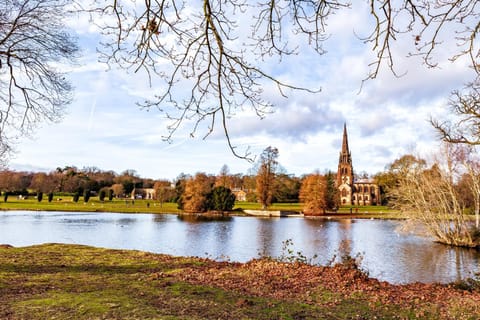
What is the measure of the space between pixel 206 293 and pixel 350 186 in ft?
309

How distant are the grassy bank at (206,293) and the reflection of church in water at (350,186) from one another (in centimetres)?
8838

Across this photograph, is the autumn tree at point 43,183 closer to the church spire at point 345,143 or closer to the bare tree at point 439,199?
the church spire at point 345,143

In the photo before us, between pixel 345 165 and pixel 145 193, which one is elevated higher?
pixel 345 165

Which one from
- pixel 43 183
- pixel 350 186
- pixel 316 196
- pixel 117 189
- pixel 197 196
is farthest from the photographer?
pixel 117 189

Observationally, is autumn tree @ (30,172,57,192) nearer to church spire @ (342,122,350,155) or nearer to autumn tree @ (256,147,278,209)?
autumn tree @ (256,147,278,209)

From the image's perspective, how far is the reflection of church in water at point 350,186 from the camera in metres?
96.0

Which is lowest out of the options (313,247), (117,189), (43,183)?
(313,247)

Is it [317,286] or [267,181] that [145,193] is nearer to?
[267,181]

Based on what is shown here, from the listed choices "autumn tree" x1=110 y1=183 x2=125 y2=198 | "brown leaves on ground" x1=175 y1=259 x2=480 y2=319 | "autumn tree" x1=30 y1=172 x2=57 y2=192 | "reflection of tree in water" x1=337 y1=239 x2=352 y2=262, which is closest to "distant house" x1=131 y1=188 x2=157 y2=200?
"autumn tree" x1=110 y1=183 x2=125 y2=198

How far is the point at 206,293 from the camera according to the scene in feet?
23.5

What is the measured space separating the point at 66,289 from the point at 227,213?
51.2 m

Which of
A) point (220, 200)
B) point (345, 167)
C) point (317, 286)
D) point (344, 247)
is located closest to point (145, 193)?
point (345, 167)

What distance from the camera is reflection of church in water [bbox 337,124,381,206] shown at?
96.0 metres

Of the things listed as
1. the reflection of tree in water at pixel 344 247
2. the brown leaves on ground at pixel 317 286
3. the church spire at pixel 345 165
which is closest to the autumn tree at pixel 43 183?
the church spire at pixel 345 165
